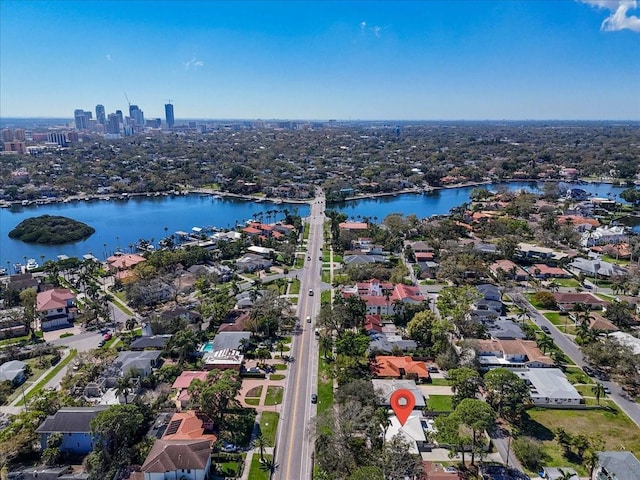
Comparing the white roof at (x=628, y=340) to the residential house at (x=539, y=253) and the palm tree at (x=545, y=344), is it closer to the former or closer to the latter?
the palm tree at (x=545, y=344)

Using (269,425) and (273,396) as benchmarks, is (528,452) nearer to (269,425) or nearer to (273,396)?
(269,425)

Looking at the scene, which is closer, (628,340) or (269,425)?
(269,425)

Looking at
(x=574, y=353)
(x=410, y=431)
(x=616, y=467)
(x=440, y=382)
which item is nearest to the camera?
(x=616, y=467)

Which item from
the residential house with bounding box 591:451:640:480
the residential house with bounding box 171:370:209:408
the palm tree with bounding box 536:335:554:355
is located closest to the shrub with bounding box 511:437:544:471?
the residential house with bounding box 591:451:640:480

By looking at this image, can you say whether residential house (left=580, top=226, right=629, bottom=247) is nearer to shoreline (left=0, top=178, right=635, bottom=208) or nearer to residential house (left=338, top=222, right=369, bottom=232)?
residential house (left=338, top=222, right=369, bottom=232)

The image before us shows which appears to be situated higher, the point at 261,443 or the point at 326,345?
the point at 326,345

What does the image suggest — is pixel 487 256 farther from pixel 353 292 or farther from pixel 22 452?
pixel 22 452

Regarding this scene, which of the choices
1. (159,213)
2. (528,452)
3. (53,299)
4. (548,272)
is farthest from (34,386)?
(159,213)

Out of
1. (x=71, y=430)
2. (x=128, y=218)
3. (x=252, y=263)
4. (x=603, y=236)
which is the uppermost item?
(x=603, y=236)
